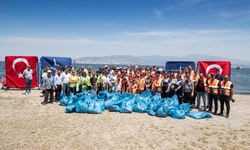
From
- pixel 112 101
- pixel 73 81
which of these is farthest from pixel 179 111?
pixel 73 81

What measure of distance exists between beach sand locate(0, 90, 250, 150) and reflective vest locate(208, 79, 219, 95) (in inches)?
45.2

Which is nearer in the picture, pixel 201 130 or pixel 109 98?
pixel 201 130

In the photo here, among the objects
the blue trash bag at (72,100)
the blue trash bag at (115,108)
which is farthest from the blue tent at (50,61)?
the blue trash bag at (115,108)

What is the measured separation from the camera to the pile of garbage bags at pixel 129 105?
434 inches

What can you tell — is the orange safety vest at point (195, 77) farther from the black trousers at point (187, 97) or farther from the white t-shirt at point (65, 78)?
the white t-shirt at point (65, 78)

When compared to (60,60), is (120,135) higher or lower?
lower

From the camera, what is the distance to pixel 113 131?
8.59 m

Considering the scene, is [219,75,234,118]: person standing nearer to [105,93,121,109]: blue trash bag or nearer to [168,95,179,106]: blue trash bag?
[168,95,179,106]: blue trash bag

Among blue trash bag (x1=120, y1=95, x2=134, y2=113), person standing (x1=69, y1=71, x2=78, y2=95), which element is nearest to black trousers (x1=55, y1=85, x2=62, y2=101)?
person standing (x1=69, y1=71, x2=78, y2=95)

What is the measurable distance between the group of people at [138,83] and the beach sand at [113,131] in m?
1.61

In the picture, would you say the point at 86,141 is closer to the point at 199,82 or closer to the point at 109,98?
the point at 109,98

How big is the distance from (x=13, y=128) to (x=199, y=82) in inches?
320

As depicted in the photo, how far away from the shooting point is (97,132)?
8422mm

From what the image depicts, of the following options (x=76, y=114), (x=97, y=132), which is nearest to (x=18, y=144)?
(x=97, y=132)
